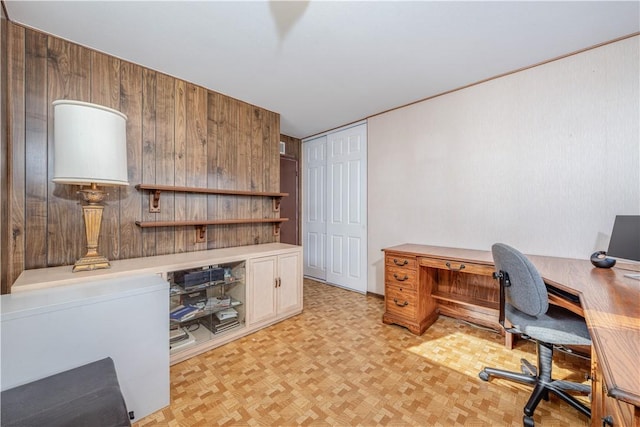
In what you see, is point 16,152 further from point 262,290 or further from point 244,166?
point 262,290

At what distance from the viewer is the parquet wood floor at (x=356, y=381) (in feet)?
4.72

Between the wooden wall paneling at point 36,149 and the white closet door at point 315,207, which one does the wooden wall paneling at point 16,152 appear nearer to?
the wooden wall paneling at point 36,149

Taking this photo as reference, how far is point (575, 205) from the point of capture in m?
2.03

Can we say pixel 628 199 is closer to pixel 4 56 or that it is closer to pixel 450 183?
pixel 450 183

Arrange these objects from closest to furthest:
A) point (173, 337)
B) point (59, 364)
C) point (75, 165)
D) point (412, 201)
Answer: point (59, 364), point (75, 165), point (173, 337), point (412, 201)

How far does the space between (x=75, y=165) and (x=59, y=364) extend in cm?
106

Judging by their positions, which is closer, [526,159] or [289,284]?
[526,159]

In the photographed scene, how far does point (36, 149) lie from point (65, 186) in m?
0.28

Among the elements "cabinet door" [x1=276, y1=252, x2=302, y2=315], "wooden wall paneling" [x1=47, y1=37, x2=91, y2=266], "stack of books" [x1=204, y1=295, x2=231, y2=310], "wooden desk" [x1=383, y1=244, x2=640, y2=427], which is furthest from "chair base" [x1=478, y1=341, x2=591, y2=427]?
"wooden wall paneling" [x1=47, y1=37, x2=91, y2=266]

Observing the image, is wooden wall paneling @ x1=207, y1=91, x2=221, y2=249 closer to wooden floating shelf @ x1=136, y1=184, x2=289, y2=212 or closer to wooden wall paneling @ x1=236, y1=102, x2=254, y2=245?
wooden floating shelf @ x1=136, y1=184, x2=289, y2=212

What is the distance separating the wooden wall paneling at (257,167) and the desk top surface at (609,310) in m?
2.12

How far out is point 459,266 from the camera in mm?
2154

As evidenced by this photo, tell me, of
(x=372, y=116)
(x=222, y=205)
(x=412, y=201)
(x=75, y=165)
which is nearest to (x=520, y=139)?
(x=412, y=201)

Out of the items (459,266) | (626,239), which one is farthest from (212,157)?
(626,239)
